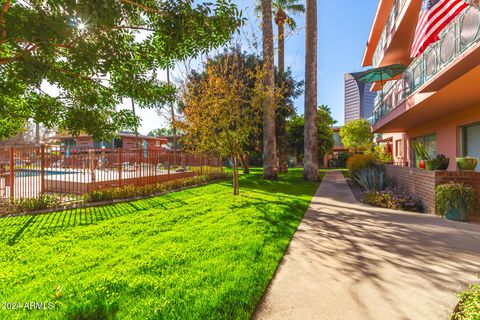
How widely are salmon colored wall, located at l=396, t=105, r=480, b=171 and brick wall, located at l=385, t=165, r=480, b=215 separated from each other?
2.70 meters

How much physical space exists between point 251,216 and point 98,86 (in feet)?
14.9

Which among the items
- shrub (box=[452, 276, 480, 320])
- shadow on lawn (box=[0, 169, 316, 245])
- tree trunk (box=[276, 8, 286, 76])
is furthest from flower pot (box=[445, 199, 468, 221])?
tree trunk (box=[276, 8, 286, 76])

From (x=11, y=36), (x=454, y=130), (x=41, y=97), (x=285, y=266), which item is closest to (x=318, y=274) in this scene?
→ (x=285, y=266)

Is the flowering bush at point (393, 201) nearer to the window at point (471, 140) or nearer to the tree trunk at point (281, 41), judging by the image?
the window at point (471, 140)

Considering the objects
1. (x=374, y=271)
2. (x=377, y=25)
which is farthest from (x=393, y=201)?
(x=377, y=25)

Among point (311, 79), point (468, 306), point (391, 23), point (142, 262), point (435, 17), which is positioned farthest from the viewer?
point (391, 23)

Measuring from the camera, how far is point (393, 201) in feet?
24.3

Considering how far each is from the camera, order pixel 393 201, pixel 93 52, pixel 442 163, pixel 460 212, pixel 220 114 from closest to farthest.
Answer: pixel 93 52 → pixel 460 212 → pixel 442 163 → pixel 393 201 → pixel 220 114

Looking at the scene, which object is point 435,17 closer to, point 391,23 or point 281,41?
point 391,23

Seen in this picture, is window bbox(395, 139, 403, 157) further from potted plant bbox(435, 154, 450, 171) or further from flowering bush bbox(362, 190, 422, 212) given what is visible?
potted plant bbox(435, 154, 450, 171)

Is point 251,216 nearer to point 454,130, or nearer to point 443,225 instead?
point 443,225

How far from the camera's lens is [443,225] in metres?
5.25

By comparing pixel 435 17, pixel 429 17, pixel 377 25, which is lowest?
pixel 435 17

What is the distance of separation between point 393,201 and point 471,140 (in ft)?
14.2
